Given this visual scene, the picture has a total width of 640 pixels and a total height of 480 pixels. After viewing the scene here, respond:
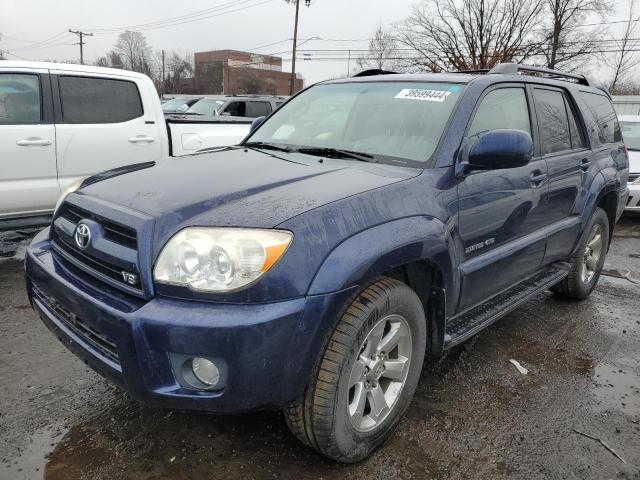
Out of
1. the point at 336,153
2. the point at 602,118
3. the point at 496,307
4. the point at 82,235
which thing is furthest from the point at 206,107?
the point at 82,235

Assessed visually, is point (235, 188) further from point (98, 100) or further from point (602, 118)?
point (98, 100)

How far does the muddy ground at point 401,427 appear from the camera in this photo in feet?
7.45

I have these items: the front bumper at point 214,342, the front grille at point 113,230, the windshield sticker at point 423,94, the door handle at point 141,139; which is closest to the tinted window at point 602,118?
the windshield sticker at point 423,94

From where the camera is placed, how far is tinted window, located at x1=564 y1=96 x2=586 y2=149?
386 centimetres

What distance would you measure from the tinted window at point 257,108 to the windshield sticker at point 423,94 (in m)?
9.55

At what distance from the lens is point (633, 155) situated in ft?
28.0

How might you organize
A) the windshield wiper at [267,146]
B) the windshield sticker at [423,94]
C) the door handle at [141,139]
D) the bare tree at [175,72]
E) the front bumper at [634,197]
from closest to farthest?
the windshield sticker at [423,94]
the windshield wiper at [267,146]
the door handle at [141,139]
the front bumper at [634,197]
the bare tree at [175,72]

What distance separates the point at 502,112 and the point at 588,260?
2.11 meters

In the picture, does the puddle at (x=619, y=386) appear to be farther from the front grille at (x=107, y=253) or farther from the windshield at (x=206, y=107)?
the windshield at (x=206, y=107)

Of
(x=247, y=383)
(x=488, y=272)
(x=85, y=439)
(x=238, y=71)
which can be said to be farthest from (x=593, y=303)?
(x=238, y=71)

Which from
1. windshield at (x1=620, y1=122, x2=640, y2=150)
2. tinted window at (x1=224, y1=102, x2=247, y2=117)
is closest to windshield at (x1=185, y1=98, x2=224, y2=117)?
tinted window at (x1=224, y1=102, x2=247, y2=117)

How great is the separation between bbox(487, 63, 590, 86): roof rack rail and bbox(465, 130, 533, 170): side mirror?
0.85 m

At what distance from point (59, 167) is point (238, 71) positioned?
6428 centimetres

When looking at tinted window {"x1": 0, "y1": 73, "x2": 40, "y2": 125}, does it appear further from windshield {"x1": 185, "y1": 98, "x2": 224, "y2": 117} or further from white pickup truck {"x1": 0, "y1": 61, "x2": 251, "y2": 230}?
windshield {"x1": 185, "y1": 98, "x2": 224, "y2": 117}
